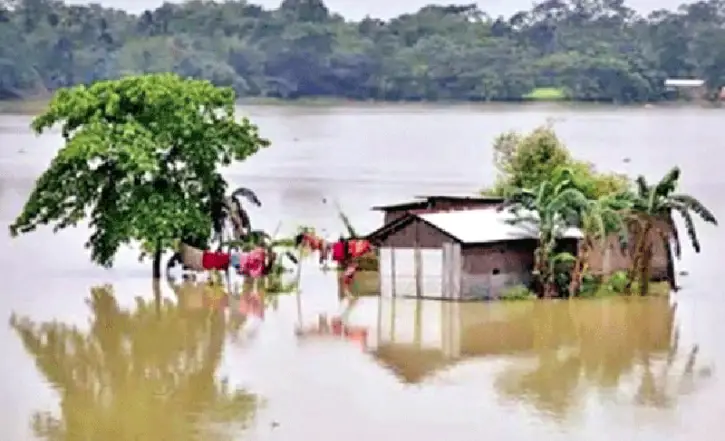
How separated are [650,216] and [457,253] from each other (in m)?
2.36

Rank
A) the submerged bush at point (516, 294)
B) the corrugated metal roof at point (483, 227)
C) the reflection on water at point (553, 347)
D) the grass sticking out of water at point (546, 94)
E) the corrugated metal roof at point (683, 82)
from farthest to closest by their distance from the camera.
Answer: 1. the grass sticking out of water at point (546, 94)
2. the corrugated metal roof at point (683, 82)
3. the submerged bush at point (516, 294)
4. the corrugated metal roof at point (483, 227)
5. the reflection on water at point (553, 347)

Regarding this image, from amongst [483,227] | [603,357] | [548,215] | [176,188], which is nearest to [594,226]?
[548,215]

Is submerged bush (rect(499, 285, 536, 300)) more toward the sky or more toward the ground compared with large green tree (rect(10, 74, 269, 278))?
more toward the ground

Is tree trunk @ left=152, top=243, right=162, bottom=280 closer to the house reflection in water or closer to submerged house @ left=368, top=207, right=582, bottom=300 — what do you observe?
submerged house @ left=368, top=207, right=582, bottom=300

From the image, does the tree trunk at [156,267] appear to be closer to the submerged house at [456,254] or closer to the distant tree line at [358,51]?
the submerged house at [456,254]

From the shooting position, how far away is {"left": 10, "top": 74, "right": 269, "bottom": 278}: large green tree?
21219 millimetres

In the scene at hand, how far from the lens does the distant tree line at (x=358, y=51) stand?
275ft

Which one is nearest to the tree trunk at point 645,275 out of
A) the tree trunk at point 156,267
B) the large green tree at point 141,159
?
the large green tree at point 141,159

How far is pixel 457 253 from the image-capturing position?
19.4 meters

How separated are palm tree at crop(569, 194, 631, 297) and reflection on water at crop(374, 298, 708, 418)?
0.36 m

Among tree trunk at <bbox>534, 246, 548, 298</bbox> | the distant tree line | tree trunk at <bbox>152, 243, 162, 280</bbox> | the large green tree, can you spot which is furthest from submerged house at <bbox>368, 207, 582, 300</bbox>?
the distant tree line

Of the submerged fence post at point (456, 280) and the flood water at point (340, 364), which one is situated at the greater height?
the submerged fence post at point (456, 280)

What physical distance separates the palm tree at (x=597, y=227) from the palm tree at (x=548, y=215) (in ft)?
0.53

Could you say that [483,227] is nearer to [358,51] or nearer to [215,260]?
[215,260]
